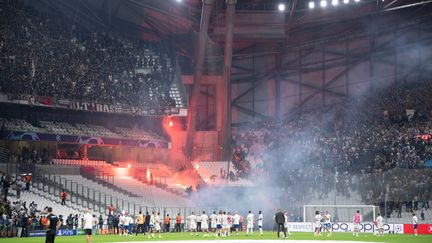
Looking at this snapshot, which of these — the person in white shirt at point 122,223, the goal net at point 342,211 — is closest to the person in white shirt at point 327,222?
the goal net at point 342,211

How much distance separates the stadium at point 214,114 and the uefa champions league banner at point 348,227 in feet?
0.44

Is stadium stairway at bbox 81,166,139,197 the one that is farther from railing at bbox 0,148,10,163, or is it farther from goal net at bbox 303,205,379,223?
goal net at bbox 303,205,379,223

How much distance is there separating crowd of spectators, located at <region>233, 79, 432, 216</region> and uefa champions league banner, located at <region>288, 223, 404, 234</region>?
1.68 m

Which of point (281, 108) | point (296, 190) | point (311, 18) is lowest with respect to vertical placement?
point (296, 190)

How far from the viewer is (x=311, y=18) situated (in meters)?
66.8

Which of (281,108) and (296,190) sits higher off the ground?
(281,108)

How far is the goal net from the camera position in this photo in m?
49.8

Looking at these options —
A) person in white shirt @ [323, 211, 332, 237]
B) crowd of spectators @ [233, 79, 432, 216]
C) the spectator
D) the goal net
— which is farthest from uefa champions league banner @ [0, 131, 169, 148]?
person in white shirt @ [323, 211, 332, 237]

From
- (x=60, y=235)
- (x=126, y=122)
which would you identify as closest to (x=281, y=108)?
(x=126, y=122)

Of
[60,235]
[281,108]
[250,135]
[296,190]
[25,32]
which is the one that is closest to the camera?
[60,235]

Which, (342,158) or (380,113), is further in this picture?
(380,113)

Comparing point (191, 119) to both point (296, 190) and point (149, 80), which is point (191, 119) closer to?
point (149, 80)

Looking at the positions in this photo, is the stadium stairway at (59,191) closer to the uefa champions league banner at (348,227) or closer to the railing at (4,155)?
the railing at (4,155)

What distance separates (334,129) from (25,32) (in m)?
30.2
